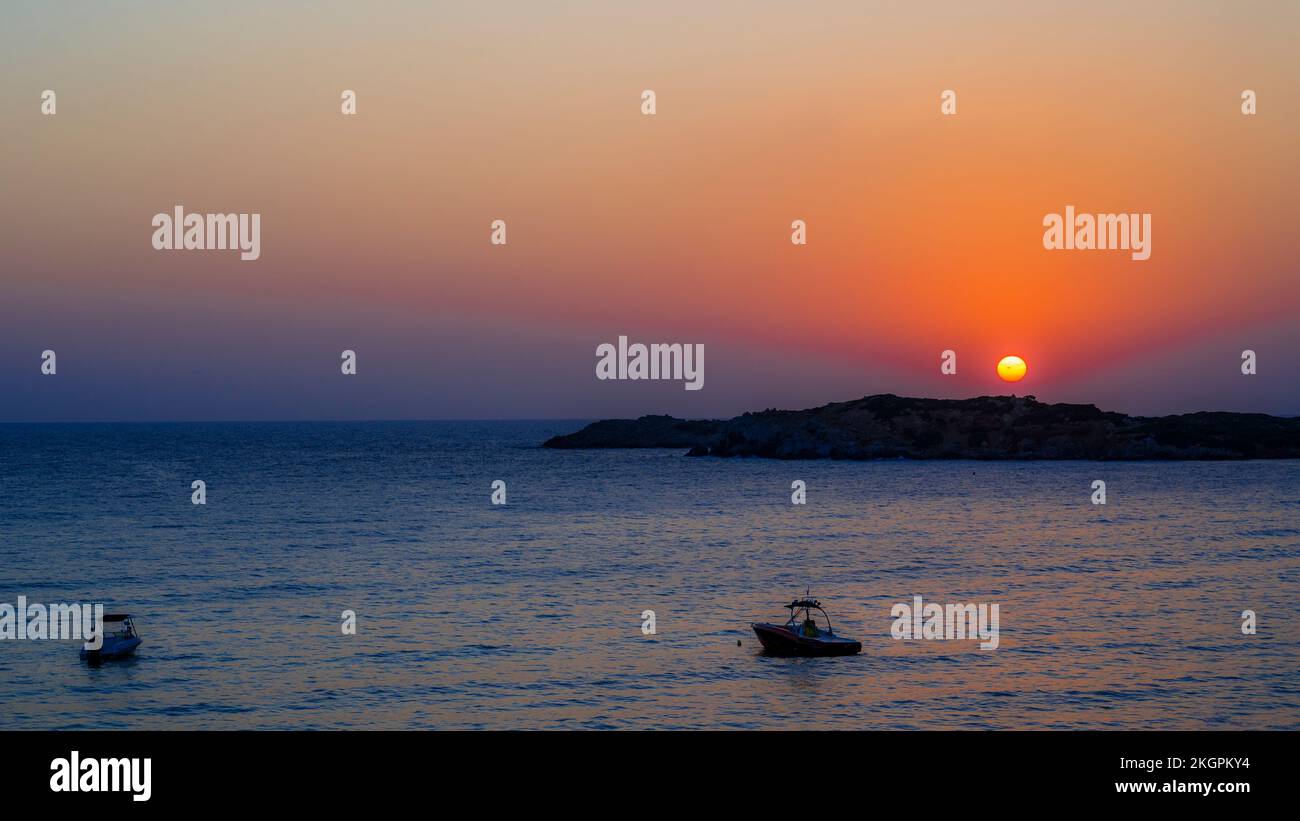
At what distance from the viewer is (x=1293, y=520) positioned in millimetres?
87250

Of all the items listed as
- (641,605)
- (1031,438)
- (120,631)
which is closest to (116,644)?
(120,631)

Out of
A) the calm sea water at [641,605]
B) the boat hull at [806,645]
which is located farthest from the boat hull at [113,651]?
the boat hull at [806,645]

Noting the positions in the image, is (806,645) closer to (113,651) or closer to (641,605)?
(641,605)

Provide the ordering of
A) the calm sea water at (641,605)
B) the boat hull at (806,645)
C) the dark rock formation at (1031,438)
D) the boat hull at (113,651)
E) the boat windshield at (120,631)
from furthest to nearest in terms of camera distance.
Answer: the dark rock formation at (1031,438) < the boat windshield at (120,631) < the boat hull at (806,645) < the boat hull at (113,651) < the calm sea water at (641,605)

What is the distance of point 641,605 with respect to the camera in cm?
4928

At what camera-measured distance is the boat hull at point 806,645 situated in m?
38.9

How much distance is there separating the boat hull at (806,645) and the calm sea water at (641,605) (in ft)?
1.93

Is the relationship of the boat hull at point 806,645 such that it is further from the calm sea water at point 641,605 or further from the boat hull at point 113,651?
the boat hull at point 113,651

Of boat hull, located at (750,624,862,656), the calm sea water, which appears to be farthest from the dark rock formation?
boat hull, located at (750,624,862,656)

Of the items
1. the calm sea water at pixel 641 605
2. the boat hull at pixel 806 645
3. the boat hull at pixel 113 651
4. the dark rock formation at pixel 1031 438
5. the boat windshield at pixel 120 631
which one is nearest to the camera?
the calm sea water at pixel 641 605

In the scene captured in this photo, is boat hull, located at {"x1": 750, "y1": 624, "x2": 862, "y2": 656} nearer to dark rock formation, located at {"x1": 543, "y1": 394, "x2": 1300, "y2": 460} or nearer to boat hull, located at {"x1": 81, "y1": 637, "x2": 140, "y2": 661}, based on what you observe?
boat hull, located at {"x1": 81, "y1": 637, "x2": 140, "y2": 661}
